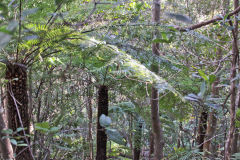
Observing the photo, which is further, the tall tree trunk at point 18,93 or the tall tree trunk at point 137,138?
the tall tree trunk at point 137,138

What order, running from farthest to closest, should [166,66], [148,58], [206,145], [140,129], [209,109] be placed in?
[140,129], [209,109], [206,145], [166,66], [148,58]

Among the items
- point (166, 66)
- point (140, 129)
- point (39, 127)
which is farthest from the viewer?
point (140, 129)

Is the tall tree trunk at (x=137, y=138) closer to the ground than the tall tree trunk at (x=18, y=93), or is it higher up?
closer to the ground

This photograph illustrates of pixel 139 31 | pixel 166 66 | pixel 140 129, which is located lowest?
pixel 140 129

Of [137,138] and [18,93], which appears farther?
[137,138]

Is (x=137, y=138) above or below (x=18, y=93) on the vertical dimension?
below

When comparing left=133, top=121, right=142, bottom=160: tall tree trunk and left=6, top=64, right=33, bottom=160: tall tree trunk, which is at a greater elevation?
A: left=6, top=64, right=33, bottom=160: tall tree trunk

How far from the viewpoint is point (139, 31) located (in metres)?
1.87

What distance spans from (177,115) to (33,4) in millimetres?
2274

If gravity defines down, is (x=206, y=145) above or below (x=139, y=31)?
below

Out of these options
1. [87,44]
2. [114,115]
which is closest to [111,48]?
[87,44]

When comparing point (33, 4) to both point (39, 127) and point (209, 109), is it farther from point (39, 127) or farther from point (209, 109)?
point (209, 109)

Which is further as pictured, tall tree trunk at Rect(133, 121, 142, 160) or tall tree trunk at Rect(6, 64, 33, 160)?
tall tree trunk at Rect(133, 121, 142, 160)

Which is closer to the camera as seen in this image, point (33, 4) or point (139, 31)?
point (139, 31)
